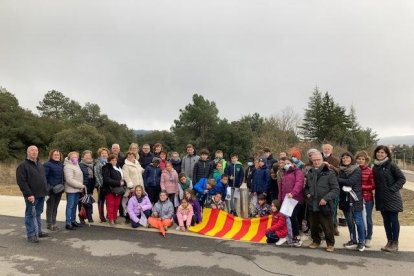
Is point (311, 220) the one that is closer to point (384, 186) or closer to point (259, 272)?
point (384, 186)

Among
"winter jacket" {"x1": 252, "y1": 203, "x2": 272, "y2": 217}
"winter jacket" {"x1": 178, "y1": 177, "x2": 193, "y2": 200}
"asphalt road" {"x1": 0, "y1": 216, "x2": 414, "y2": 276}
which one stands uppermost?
"winter jacket" {"x1": 178, "y1": 177, "x2": 193, "y2": 200}

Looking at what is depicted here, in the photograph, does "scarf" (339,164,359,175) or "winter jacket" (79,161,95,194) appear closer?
"scarf" (339,164,359,175)

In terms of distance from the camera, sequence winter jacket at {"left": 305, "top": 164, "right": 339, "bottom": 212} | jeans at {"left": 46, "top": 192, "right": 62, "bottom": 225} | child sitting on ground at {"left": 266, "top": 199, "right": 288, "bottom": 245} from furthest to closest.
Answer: jeans at {"left": 46, "top": 192, "right": 62, "bottom": 225}, child sitting on ground at {"left": 266, "top": 199, "right": 288, "bottom": 245}, winter jacket at {"left": 305, "top": 164, "right": 339, "bottom": 212}

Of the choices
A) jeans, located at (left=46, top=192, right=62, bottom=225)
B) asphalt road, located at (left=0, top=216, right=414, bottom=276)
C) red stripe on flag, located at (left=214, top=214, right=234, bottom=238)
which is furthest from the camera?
jeans, located at (left=46, top=192, right=62, bottom=225)

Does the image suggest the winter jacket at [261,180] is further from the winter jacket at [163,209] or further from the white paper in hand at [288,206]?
the winter jacket at [163,209]

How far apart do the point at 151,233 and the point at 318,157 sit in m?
3.87

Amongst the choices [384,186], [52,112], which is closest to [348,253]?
[384,186]

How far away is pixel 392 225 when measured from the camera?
6246mm

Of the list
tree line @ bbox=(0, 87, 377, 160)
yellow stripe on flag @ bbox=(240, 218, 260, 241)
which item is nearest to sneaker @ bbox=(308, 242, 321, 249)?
yellow stripe on flag @ bbox=(240, 218, 260, 241)

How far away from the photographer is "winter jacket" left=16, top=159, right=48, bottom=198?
6.54m

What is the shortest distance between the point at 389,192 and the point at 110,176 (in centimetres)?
589

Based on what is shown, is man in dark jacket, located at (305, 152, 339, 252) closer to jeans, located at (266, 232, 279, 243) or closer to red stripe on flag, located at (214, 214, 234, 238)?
jeans, located at (266, 232, 279, 243)

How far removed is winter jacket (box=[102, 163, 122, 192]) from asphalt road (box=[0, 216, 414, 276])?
1.35 m

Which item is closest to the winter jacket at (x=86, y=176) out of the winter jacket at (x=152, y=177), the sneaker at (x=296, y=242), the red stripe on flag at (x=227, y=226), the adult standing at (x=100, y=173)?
the adult standing at (x=100, y=173)
